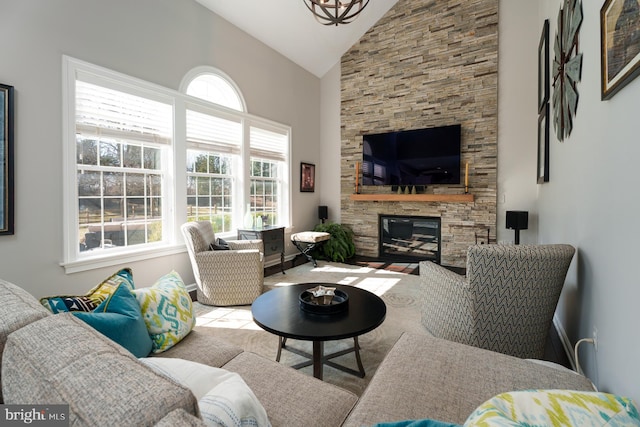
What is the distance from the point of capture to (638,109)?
1.23m

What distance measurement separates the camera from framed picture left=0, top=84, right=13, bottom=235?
2447 mm

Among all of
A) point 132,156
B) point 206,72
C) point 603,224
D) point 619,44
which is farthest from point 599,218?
point 206,72

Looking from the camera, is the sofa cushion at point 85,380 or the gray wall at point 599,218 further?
the gray wall at point 599,218

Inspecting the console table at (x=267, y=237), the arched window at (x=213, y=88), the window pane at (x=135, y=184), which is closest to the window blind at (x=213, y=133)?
the arched window at (x=213, y=88)

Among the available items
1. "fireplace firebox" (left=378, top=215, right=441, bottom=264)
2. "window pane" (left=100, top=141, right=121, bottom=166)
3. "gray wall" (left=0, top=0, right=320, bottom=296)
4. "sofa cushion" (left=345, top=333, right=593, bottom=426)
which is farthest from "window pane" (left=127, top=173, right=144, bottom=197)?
"fireplace firebox" (left=378, top=215, right=441, bottom=264)

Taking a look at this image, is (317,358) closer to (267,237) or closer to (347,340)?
(347,340)

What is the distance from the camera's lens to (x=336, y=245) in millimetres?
5711

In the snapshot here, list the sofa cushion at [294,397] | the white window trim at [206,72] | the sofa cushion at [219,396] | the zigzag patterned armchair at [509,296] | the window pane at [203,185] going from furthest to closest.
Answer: the window pane at [203,185]
the white window trim at [206,72]
the zigzag patterned armchair at [509,296]
the sofa cushion at [294,397]
the sofa cushion at [219,396]

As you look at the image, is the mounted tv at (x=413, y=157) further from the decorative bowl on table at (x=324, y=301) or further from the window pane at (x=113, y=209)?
the window pane at (x=113, y=209)

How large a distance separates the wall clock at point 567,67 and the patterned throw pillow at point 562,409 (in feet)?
6.61

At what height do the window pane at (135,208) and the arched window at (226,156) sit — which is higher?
the arched window at (226,156)

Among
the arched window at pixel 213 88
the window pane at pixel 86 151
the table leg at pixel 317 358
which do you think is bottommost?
the table leg at pixel 317 358

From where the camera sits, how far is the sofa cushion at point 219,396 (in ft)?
2.59

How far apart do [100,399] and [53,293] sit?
2.93 m
